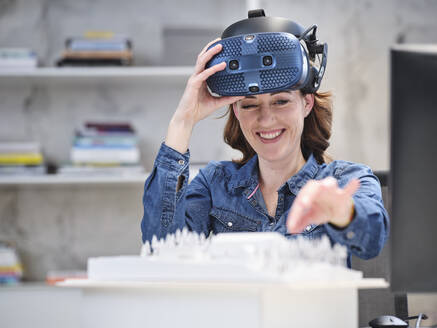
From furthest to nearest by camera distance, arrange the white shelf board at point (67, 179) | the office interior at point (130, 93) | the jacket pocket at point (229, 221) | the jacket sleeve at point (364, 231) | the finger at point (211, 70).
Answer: the office interior at point (130, 93)
the white shelf board at point (67, 179)
the jacket pocket at point (229, 221)
the finger at point (211, 70)
the jacket sleeve at point (364, 231)

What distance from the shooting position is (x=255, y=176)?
1.64 metres

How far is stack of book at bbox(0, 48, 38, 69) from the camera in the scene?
2.65 m

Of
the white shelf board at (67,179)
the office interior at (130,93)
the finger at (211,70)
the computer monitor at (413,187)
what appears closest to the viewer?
the computer monitor at (413,187)

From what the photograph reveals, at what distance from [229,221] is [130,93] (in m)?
1.41

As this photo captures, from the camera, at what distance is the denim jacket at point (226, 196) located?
1.37 metres

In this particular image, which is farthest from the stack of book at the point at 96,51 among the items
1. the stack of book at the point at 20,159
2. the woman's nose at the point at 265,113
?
the woman's nose at the point at 265,113

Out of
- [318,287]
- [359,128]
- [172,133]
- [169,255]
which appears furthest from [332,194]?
[359,128]

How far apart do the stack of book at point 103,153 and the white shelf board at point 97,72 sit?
0.69 ft

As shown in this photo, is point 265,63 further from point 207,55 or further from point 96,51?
point 96,51

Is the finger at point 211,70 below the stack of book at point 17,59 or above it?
below

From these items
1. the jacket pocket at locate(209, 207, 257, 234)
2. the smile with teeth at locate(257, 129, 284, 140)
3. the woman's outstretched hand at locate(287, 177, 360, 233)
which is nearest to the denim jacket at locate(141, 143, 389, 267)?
the jacket pocket at locate(209, 207, 257, 234)

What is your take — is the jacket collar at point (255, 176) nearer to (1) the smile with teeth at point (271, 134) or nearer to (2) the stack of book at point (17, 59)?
(1) the smile with teeth at point (271, 134)

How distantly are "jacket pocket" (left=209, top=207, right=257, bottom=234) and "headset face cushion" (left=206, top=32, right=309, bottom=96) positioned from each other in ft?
1.45

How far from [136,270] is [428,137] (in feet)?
1.41
